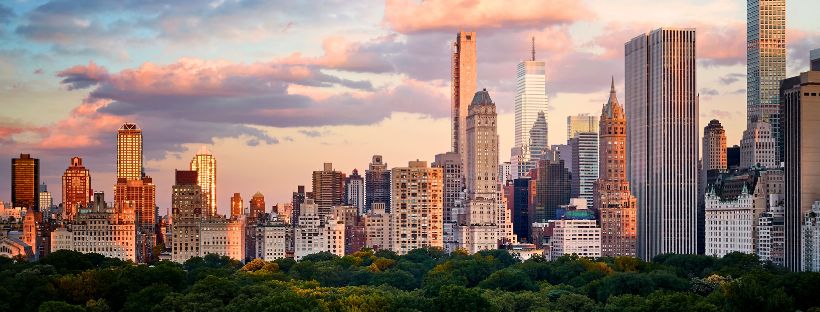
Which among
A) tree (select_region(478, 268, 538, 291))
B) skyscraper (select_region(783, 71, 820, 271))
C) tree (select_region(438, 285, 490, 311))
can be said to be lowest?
tree (select_region(478, 268, 538, 291))

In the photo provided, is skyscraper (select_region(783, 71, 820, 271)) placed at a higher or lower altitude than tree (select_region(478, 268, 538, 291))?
higher

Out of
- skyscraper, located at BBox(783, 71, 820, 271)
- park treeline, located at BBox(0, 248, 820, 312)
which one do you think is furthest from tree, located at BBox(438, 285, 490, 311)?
skyscraper, located at BBox(783, 71, 820, 271)

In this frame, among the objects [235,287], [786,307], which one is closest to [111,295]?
[235,287]

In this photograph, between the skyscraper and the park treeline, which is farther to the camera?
the skyscraper

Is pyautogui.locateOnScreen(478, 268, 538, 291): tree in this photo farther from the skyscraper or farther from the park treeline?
the skyscraper

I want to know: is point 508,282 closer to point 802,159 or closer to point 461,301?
point 461,301

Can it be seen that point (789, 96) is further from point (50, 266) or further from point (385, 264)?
point (50, 266)

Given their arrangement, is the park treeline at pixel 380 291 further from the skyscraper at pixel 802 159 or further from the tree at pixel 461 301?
the skyscraper at pixel 802 159

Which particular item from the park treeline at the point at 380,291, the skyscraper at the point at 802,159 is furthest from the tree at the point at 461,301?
the skyscraper at the point at 802,159
